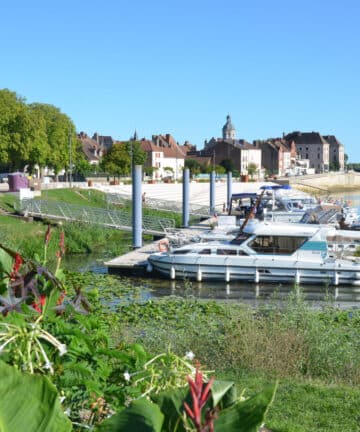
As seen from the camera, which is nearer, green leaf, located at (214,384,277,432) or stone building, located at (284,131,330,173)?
green leaf, located at (214,384,277,432)

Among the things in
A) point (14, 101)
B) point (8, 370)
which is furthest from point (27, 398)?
point (14, 101)

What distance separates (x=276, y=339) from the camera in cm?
948

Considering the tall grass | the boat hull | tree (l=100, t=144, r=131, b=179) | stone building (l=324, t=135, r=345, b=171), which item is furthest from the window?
stone building (l=324, t=135, r=345, b=171)

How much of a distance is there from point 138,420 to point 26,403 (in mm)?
369

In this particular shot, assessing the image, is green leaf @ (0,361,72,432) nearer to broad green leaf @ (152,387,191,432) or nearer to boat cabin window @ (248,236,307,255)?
broad green leaf @ (152,387,191,432)

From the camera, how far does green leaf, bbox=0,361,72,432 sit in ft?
6.40

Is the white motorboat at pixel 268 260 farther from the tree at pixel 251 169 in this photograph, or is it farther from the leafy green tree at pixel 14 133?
the tree at pixel 251 169

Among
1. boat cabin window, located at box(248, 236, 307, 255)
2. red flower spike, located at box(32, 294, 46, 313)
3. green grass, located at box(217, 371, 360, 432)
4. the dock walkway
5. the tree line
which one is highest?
the tree line

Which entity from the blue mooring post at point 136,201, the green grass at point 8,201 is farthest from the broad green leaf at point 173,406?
the green grass at point 8,201

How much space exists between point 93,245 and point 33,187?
16.8m

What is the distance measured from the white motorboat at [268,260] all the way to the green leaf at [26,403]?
23.0 m

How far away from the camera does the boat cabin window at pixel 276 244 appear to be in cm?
2525

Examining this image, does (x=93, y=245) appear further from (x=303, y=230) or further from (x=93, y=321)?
(x=93, y=321)

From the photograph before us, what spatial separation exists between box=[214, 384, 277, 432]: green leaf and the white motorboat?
22829mm
